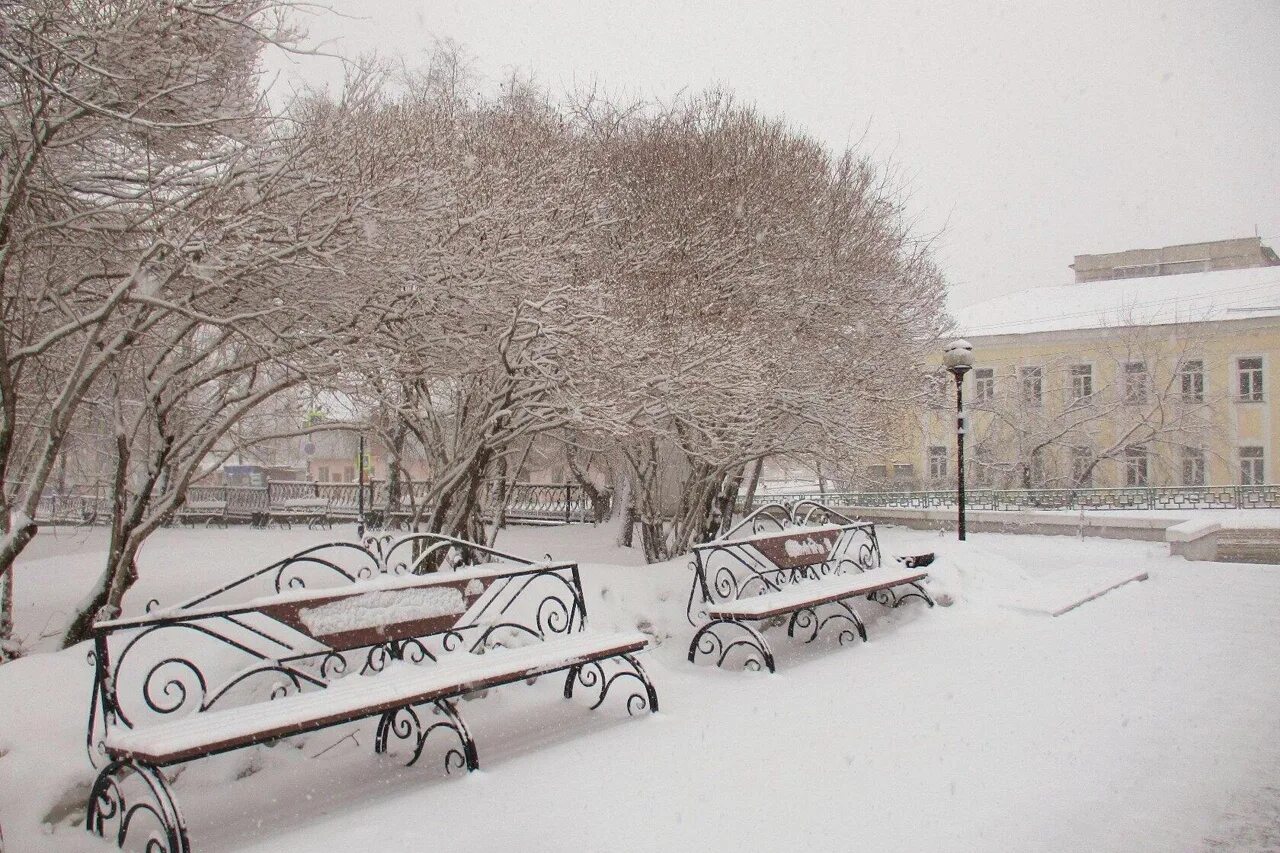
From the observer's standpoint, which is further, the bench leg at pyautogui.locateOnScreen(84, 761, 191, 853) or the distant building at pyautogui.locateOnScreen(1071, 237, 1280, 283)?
the distant building at pyautogui.locateOnScreen(1071, 237, 1280, 283)

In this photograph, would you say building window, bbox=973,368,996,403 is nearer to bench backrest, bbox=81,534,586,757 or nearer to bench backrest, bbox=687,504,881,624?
bench backrest, bbox=687,504,881,624

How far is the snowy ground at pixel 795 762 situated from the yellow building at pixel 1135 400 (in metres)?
21.7

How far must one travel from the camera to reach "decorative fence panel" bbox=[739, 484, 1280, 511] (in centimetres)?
2278

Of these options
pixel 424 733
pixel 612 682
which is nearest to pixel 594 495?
pixel 612 682

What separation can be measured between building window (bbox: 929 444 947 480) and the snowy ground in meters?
25.9

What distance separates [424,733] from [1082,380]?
3261cm

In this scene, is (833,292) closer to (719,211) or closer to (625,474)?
(719,211)

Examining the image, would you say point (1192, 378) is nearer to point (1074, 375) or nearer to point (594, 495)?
point (1074, 375)

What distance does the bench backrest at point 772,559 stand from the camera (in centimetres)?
732

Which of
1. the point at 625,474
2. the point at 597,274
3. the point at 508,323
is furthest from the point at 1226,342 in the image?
the point at 508,323

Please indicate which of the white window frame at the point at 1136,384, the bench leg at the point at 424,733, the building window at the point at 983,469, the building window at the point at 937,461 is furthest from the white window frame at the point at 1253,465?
the bench leg at the point at 424,733

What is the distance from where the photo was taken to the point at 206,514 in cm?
2719

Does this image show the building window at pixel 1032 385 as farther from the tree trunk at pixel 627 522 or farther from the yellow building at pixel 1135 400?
the tree trunk at pixel 627 522

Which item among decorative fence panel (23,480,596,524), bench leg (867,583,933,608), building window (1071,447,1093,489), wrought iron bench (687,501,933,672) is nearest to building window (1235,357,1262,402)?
building window (1071,447,1093,489)
